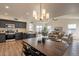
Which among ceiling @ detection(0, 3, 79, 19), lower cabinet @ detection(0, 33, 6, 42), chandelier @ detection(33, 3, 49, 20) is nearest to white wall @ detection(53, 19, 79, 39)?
ceiling @ detection(0, 3, 79, 19)

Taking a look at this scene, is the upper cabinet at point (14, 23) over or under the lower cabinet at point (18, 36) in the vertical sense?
over

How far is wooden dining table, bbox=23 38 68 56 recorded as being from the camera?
2865mm

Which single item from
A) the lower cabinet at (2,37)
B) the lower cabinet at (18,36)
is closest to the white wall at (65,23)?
the lower cabinet at (18,36)

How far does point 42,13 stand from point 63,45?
38.3 inches

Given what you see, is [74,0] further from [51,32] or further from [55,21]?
[51,32]

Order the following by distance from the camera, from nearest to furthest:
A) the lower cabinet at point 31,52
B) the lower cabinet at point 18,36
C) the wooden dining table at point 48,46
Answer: the wooden dining table at point 48,46 → the lower cabinet at point 31,52 → the lower cabinet at point 18,36

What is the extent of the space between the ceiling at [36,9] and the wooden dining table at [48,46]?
67cm

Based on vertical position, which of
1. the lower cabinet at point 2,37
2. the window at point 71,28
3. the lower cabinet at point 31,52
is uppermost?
the window at point 71,28

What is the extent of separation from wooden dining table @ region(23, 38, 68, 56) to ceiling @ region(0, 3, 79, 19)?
673mm

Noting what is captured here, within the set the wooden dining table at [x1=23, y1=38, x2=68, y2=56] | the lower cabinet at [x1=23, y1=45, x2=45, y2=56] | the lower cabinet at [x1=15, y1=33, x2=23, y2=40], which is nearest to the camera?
the wooden dining table at [x1=23, y1=38, x2=68, y2=56]

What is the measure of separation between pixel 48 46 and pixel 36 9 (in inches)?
38.5

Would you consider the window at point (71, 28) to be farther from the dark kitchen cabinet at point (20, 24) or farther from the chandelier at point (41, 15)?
the dark kitchen cabinet at point (20, 24)

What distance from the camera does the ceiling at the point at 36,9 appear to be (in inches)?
115

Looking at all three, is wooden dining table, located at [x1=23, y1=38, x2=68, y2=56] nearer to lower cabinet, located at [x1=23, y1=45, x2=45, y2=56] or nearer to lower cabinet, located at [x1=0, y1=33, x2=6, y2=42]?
lower cabinet, located at [x1=23, y1=45, x2=45, y2=56]
